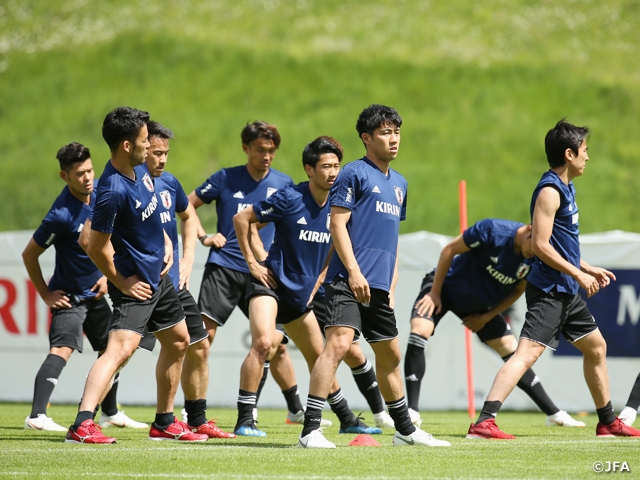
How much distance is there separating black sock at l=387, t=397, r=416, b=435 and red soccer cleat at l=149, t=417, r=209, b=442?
A: 139 centimetres

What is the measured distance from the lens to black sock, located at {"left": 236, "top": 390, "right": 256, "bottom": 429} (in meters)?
7.20

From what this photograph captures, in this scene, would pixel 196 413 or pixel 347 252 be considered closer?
pixel 347 252

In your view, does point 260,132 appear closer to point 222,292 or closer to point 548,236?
point 222,292

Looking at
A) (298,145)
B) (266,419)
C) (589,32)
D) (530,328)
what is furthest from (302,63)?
(530,328)

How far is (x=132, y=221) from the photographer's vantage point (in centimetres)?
618

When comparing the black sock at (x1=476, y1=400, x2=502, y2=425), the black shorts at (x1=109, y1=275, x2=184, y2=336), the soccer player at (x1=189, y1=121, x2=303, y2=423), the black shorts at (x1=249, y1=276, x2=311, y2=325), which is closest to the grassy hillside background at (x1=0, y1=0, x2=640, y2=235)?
the soccer player at (x1=189, y1=121, x2=303, y2=423)

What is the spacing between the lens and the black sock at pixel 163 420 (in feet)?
21.9

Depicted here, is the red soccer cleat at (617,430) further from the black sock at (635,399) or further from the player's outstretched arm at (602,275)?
the player's outstretched arm at (602,275)

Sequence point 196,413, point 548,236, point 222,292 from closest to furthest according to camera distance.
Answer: point 548,236, point 196,413, point 222,292

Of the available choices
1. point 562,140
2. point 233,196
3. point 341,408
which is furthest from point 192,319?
point 562,140

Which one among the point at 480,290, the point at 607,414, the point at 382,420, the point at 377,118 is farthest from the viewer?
the point at 480,290

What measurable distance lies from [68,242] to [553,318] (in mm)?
4060

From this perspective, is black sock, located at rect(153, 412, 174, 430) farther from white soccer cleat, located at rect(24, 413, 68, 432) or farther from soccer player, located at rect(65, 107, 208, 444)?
white soccer cleat, located at rect(24, 413, 68, 432)

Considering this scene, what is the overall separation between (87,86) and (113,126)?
93.6 feet
